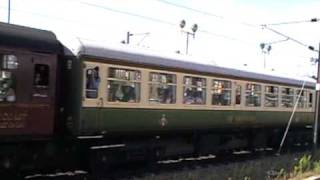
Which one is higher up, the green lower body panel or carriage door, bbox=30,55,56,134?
carriage door, bbox=30,55,56,134

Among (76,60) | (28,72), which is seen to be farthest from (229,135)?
(28,72)

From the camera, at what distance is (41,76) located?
41.7ft

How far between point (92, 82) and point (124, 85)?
1.28 metres

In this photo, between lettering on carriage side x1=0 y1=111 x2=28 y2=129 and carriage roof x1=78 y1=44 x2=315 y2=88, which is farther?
carriage roof x1=78 y1=44 x2=315 y2=88

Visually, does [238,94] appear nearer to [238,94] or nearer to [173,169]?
[238,94]

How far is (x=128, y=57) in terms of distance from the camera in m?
14.9

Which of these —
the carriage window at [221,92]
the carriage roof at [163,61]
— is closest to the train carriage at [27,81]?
the carriage roof at [163,61]

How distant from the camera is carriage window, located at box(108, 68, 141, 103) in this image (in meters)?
14.5

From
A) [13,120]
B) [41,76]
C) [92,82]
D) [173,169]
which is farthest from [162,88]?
[13,120]

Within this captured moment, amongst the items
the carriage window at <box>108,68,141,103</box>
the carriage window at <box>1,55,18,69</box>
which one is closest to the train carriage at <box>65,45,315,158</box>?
the carriage window at <box>108,68,141,103</box>

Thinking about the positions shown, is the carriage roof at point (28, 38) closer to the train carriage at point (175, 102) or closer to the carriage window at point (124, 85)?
the train carriage at point (175, 102)

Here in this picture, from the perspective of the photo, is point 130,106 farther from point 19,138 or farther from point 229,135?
point 229,135

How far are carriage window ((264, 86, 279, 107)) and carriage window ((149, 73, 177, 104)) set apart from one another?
657cm

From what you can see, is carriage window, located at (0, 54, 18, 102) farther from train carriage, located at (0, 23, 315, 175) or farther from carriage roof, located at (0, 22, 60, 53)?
carriage roof, located at (0, 22, 60, 53)
